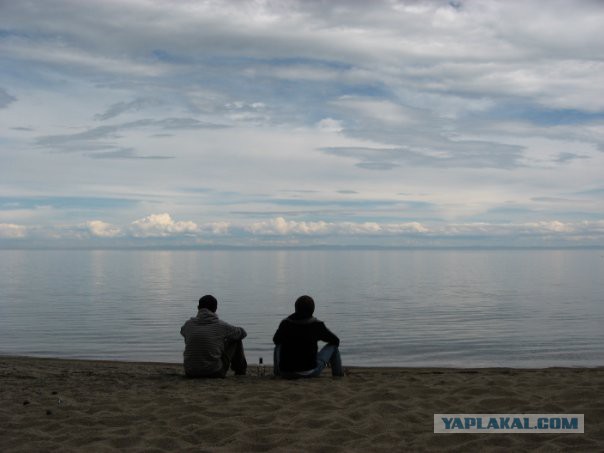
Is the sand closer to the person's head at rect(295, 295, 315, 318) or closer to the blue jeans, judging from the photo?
the blue jeans

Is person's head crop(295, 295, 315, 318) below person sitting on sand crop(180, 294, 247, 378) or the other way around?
the other way around

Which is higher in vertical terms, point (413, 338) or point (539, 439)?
point (539, 439)

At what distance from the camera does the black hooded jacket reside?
414 inches

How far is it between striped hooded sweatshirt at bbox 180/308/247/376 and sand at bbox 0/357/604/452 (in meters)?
0.33

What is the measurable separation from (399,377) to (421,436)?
4.22m

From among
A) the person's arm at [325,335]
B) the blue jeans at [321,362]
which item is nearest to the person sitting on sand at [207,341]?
the blue jeans at [321,362]

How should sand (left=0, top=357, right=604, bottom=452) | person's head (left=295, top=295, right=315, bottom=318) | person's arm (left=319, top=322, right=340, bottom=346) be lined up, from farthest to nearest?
1. person's arm (left=319, top=322, right=340, bottom=346)
2. person's head (left=295, top=295, right=315, bottom=318)
3. sand (left=0, top=357, right=604, bottom=452)

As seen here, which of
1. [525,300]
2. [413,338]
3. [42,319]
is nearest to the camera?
[413,338]

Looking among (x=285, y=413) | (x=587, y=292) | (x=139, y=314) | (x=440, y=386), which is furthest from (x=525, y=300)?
(x=285, y=413)

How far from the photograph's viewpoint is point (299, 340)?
10.5m

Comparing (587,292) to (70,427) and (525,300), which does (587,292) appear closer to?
(525,300)

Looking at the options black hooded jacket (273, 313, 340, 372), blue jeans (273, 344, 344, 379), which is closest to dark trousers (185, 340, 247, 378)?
blue jeans (273, 344, 344, 379)

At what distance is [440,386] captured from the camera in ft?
30.5

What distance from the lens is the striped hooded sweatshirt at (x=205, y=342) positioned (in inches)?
419
